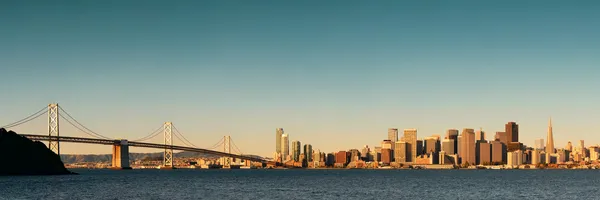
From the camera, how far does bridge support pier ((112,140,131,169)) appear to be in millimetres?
181800

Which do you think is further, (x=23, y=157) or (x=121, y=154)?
(x=121, y=154)

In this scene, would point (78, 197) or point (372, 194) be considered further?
point (372, 194)

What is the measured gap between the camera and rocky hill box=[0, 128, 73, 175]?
114 meters

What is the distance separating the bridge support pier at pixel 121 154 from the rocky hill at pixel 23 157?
51192mm

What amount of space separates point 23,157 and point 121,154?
2703 inches

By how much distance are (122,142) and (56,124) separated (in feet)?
75.9

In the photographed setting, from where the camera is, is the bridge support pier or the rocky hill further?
the bridge support pier

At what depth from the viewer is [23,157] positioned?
119625 millimetres

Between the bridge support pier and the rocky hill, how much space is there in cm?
5119

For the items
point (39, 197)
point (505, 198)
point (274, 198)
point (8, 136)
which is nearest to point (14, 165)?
point (8, 136)

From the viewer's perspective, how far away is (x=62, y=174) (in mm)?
134500

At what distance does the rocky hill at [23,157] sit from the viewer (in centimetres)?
11400

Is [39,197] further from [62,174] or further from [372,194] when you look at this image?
[62,174]

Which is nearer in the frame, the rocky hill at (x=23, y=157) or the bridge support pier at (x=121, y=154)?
the rocky hill at (x=23, y=157)
